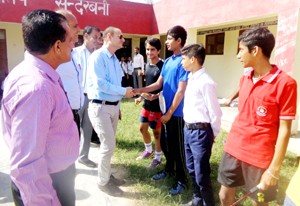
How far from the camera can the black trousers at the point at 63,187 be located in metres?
1.45

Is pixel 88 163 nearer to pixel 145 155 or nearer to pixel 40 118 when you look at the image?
pixel 145 155

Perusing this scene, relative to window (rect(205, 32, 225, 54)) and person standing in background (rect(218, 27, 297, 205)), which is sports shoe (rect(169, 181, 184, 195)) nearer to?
person standing in background (rect(218, 27, 297, 205))

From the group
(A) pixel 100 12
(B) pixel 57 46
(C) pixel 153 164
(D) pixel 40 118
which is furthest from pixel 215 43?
(D) pixel 40 118

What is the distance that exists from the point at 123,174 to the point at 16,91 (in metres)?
2.56

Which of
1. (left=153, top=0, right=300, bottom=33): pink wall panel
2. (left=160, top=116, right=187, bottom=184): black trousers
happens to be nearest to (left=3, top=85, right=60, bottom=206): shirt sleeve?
(left=160, top=116, right=187, bottom=184): black trousers

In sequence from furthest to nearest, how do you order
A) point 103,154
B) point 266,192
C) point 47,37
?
1. point 103,154
2. point 266,192
3. point 47,37

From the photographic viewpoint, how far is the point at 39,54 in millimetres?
1378

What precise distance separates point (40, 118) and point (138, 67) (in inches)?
389

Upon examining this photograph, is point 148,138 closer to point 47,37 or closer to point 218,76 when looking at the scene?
point 47,37

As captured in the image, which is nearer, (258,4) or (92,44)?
(92,44)

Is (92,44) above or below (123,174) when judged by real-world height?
above

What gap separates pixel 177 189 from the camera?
9.84 feet

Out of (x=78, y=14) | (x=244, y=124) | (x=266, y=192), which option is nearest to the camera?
(x=266, y=192)

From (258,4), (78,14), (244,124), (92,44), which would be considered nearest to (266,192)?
(244,124)
